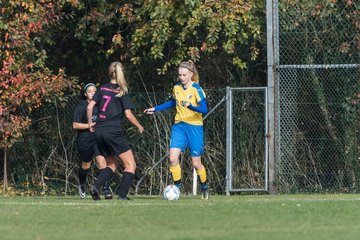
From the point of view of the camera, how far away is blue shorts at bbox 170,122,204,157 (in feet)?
48.5

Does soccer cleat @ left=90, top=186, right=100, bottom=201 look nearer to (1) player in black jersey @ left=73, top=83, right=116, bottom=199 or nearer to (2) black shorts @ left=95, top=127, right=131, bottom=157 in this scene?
(2) black shorts @ left=95, top=127, right=131, bottom=157

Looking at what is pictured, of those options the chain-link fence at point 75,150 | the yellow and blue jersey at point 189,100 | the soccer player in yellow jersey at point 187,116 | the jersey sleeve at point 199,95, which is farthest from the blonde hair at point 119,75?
the chain-link fence at point 75,150

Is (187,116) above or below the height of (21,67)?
below

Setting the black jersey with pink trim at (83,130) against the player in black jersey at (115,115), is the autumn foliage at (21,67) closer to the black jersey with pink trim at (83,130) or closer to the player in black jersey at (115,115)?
the black jersey with pink trim at (83,130)

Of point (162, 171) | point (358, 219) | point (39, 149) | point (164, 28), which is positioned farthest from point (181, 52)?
point (358, 219)

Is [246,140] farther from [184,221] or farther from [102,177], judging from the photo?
[184,221]

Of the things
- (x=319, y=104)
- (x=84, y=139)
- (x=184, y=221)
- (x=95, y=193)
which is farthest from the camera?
(x=319, y=104)

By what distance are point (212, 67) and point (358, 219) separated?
892 centimetres

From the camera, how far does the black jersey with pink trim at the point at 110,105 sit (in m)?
14.1

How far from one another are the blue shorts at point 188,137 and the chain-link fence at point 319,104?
9.92 ft

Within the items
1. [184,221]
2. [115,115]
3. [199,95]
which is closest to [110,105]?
[115,115]

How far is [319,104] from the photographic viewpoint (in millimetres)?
17625

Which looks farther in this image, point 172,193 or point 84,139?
A: point 84,139

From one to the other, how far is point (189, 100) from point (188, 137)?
22.3 inches
